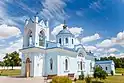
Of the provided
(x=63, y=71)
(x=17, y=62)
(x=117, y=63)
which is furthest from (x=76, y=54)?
(x=117, y=63)

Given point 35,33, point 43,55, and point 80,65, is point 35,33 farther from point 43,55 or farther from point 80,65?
point 80,65

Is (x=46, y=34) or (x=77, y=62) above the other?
(x=46, y=34)

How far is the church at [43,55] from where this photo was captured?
2820cm

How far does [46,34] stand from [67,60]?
19.2 feet

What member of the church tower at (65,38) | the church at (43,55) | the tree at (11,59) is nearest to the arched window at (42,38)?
the church at (43,55)

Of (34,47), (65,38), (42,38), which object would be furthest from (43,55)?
(65,38)

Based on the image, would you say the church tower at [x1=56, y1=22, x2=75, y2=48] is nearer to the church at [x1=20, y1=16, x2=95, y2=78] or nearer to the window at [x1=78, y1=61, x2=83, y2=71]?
the church at [x1=20, y1=16, x2=95, y2=78]

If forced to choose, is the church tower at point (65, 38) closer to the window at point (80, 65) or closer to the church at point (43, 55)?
the church at point (43, 55)

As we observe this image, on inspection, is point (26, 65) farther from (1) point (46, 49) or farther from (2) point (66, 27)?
(2) point (66, 27)

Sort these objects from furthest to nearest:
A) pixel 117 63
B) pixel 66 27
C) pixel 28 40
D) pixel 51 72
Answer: pixel 117 63 → pixel 66 27 → pixel 28 40 → pixel 51 72

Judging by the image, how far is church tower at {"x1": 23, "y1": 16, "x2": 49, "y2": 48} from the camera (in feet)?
94.5

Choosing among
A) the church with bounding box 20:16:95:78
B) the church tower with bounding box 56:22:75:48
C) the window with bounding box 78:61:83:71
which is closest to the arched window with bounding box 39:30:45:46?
the church with bounding box 20:16:95:78

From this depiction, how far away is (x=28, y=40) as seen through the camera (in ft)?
101

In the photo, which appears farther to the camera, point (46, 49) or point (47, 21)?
point (47, 21)
